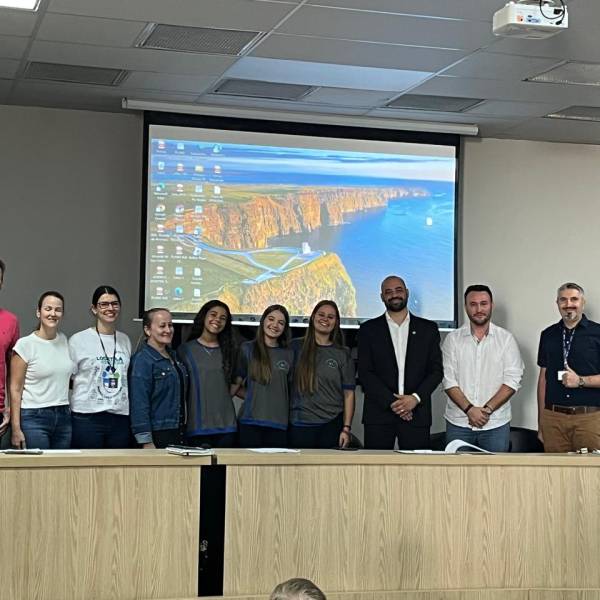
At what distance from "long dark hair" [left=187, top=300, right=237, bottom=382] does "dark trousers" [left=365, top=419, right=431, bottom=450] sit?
97 cm

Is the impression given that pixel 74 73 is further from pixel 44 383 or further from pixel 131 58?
pixel 44 383

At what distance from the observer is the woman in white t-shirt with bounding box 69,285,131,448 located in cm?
600

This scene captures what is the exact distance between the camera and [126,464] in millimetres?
4578

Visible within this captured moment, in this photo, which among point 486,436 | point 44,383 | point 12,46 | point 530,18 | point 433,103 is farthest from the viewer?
point 433,103

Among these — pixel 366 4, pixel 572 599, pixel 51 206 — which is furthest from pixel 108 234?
pixel 572 599

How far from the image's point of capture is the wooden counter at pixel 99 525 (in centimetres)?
443

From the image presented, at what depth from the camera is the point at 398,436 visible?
672 cm

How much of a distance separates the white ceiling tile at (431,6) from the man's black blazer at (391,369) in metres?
2.17

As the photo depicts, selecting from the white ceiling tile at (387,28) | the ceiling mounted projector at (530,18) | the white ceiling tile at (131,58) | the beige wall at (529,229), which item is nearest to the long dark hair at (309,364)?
the white ceiling tile at (131,58)

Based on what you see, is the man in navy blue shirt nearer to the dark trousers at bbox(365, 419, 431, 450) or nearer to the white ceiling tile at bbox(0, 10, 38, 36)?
the dark trousers at bbox(365, 419, 431, 450)

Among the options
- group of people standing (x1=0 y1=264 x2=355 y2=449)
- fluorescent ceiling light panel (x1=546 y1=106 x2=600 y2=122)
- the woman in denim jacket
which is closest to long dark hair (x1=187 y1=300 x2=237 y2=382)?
group of people standing (x1=0 y1=264 x2=355 y2=449)

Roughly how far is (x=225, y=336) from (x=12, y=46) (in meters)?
1.98

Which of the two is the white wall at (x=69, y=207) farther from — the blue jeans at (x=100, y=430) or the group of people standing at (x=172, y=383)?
the blue jeans at (x=100, y=430)

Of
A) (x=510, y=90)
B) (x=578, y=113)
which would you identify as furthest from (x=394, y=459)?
(x=578, y=113)
